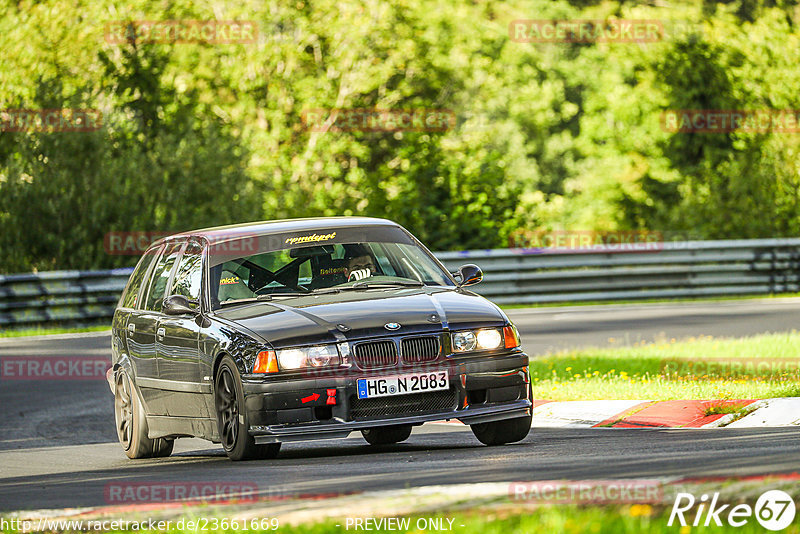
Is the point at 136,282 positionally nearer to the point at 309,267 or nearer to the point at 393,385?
the point at 309,267

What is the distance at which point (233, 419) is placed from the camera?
934cm

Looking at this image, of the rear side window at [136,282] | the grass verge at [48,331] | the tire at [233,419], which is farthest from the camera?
the grass verge at [48,331]

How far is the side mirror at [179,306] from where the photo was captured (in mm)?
10047

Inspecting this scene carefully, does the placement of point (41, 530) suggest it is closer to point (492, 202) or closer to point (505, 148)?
point (492, 202)

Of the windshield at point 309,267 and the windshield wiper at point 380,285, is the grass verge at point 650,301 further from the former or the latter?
the windshield wiper at point 380,285

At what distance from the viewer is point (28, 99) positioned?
95.3 feet

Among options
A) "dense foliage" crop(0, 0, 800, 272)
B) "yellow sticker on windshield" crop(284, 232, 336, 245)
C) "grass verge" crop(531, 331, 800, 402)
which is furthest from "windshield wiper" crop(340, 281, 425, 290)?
"dense foliage" crop(0, 0, 800, 272)

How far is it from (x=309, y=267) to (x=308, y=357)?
4.36 feet

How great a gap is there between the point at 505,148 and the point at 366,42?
54.8 ft

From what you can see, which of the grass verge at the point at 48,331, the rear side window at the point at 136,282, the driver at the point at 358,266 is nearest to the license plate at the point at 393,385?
the driver at the point at 358,266

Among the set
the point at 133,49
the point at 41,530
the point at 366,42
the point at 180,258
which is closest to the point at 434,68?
the point at 366,42

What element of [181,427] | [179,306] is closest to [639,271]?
[181,427]

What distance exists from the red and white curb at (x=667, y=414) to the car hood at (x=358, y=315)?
2116 mm

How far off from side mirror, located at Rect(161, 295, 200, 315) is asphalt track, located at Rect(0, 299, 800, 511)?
3.43ft
